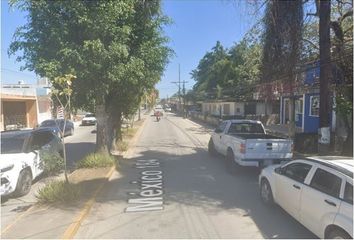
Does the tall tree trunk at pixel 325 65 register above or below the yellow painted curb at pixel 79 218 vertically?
above

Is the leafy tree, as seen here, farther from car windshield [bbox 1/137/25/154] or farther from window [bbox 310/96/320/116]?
window [bbox 310/96/320/116]

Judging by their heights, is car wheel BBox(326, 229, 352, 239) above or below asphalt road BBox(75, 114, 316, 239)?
above

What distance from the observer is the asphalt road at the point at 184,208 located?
7.32 metres

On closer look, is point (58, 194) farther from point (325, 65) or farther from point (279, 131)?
point (279, 131)

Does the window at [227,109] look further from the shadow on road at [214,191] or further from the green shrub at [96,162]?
the green shrub at [96,162]

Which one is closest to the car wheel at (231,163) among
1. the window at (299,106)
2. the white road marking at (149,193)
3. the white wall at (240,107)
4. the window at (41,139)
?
the white road marking at (149,193)

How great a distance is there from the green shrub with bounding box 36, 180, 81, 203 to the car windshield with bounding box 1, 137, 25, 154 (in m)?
2.33

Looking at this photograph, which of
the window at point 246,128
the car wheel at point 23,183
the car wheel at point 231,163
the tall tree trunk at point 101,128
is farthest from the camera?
the window at point 246,128

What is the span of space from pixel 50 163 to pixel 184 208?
553 centimetres

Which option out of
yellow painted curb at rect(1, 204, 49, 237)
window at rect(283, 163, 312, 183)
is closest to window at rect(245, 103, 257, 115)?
window at rect(283, 163, 312, 183)

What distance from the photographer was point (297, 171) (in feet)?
24.9

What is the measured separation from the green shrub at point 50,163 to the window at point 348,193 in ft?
29.7

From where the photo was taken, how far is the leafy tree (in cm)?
1206

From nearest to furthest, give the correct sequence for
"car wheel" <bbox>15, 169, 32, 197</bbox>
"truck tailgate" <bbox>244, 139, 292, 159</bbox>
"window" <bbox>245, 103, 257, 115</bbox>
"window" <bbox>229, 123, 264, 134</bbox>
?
"car wheel" <bbox>15, 169, 32, 197</bbox>
"truck tailgate" <bbox>244, 139, 292, 159</bbox>
"window" <bbox>229, 123, 264, 134</bbox>
"window" <bbox>245, 103, 257, 115</bbox>
